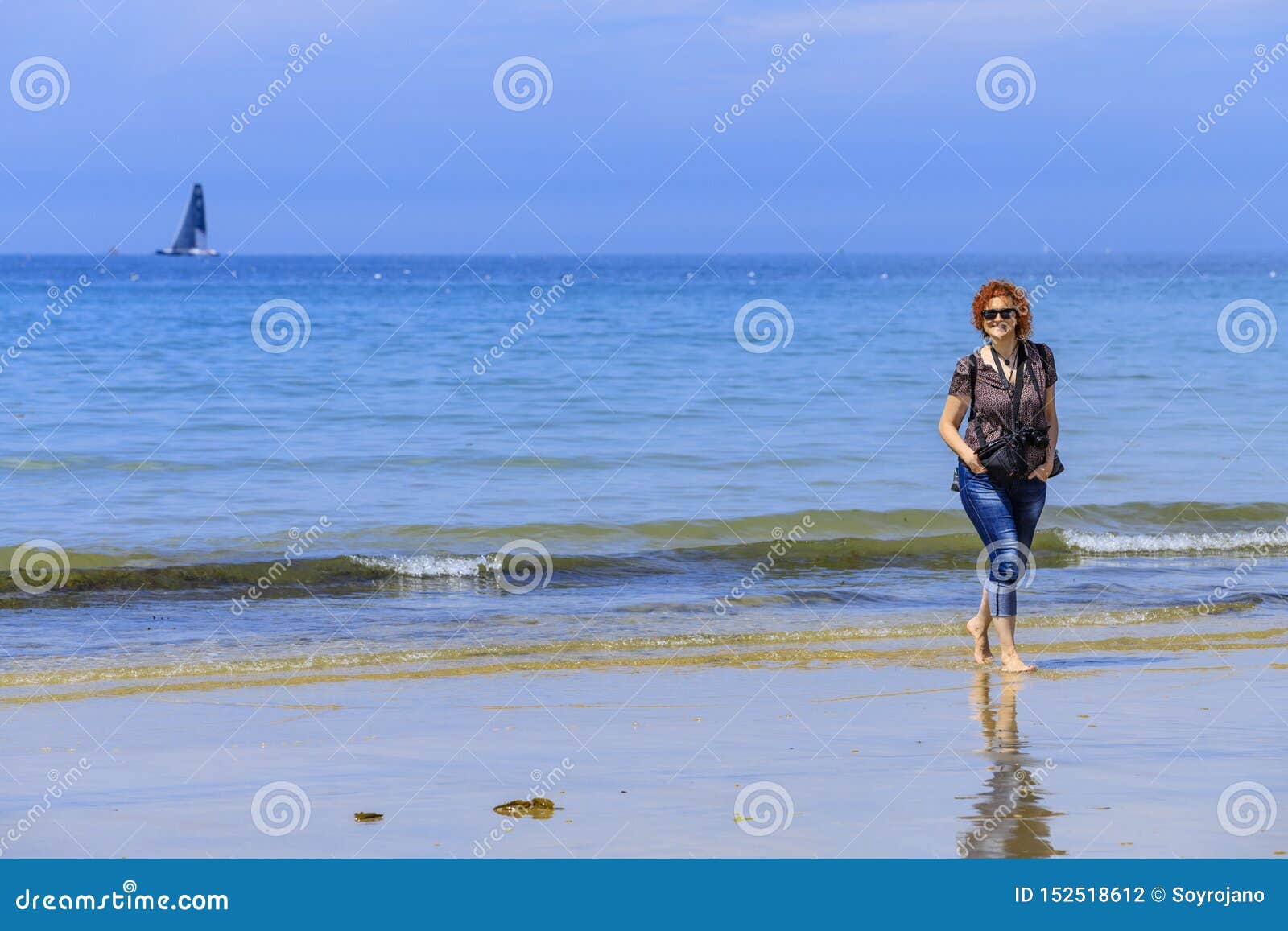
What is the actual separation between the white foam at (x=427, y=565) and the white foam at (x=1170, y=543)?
5.16 meters

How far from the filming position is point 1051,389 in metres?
6.96

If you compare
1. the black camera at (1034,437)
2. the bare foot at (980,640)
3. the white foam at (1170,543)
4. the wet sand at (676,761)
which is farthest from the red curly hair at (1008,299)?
the white foam at (1170,543)

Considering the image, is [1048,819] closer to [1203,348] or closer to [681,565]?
[681,565]

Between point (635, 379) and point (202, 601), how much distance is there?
14.2m

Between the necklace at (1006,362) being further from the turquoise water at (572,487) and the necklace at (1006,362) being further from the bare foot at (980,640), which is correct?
the turquoise water at (572,487)

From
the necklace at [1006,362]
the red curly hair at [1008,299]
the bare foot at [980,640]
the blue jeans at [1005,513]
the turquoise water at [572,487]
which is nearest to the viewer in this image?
the red curly hair at [1008,299]

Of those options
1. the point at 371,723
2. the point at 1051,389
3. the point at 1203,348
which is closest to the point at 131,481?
the point at 371,723

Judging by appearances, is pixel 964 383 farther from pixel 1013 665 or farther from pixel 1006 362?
pixel 1013 665

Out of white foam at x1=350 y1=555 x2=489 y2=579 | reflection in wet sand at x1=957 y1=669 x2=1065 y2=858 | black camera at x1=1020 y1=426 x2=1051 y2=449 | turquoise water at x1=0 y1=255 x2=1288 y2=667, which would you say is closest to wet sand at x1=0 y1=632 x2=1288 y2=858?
reflection in wet sand at x1=957 y1=669 x2=1065 y2=858

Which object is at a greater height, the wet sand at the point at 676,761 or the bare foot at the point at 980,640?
A: the bare foot at the point at 980,640

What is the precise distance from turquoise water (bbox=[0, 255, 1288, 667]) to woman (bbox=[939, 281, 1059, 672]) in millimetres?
2197

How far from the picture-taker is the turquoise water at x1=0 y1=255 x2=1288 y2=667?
9.84m

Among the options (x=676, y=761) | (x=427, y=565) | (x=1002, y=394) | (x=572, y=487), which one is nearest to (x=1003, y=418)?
(x=1002, y=394)

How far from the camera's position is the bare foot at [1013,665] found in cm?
739
